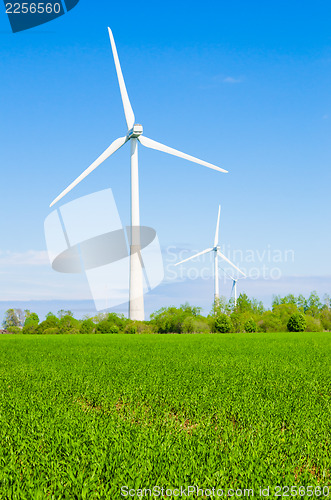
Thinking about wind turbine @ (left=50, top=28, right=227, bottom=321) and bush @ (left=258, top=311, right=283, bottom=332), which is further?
bush @ (left=258, top=311, right=283, bottom=332)

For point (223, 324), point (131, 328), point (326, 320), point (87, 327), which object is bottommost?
point (87, 327)

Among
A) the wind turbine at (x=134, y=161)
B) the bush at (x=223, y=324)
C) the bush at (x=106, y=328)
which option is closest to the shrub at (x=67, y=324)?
the bush at (x=106, y=328)

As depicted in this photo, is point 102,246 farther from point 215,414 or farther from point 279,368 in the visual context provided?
point 215,414

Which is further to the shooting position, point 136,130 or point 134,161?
point 134,161

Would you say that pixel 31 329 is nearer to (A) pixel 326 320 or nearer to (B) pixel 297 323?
(B) pixel 297 323

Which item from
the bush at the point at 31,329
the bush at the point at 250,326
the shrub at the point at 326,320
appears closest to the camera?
the bush at the point at 250,326

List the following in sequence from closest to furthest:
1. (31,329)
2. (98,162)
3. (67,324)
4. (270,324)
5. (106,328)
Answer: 1. (98,162)
2. (106,328)
3. (67,324)
4. (270,324)
5. (31,329)

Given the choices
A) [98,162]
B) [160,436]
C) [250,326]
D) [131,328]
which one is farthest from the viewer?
[250,326]

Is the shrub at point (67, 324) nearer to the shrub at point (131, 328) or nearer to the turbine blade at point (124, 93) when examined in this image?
the shrub at point (131, 328)

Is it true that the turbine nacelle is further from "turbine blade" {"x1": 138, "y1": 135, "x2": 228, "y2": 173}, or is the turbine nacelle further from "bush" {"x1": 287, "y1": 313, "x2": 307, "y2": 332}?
"bush" {"x1": 287, "y1": 313, "x2": 307, "y2": 332}

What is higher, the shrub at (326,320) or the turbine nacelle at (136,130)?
the turbine nacelle at (136,130)

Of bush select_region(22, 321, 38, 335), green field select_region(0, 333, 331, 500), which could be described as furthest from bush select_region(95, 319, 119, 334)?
green field select_region(0, 333, 331, 500)

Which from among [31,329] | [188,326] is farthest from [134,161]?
[31,329]

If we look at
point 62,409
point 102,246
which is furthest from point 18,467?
point 102,246
